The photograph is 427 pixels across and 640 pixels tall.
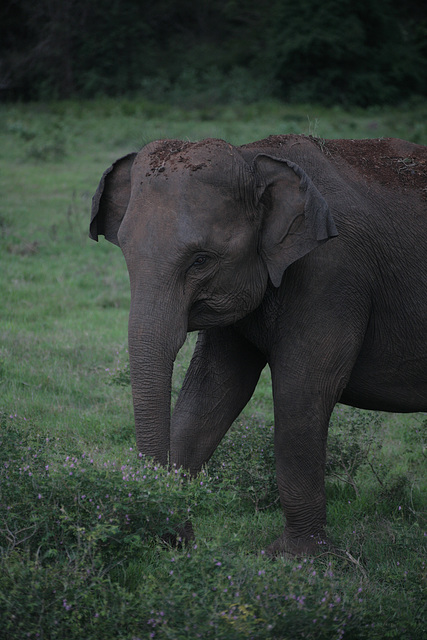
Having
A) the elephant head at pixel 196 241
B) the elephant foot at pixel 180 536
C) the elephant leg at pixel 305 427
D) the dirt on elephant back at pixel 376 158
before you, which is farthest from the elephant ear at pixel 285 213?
the elephant foot at pixel 180 536

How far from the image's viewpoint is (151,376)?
13.5 feet

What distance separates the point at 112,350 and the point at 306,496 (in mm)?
3648

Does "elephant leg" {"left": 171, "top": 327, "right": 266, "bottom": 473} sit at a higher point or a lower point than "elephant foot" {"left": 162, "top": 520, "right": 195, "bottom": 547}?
higher

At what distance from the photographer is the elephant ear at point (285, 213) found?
174 inches

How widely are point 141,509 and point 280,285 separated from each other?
4.51 ft

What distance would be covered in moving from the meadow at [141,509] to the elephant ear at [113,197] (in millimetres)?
734

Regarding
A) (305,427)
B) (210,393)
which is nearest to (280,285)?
(305,427)

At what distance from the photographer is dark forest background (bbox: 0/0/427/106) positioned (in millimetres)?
35438

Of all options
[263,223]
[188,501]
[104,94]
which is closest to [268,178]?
[263,223]

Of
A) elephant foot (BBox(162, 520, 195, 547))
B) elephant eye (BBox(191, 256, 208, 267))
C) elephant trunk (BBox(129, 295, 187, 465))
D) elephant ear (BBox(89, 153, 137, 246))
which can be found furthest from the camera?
elephant ear (BBox(89, 153, 137, 246))

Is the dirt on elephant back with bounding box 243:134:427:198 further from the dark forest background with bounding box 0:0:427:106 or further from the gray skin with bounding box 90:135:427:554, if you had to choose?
the dark forest background with bounding box 0:0:427:106

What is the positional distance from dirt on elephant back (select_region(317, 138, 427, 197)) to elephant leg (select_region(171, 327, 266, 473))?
118 cm

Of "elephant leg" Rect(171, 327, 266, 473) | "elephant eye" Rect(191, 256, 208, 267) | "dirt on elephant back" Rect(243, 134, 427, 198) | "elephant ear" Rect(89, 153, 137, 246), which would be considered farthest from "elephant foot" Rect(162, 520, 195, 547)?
"dirt on elephant back" Rect(243, 134, 427, 198)

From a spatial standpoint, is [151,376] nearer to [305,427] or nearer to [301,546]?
[305,427]
